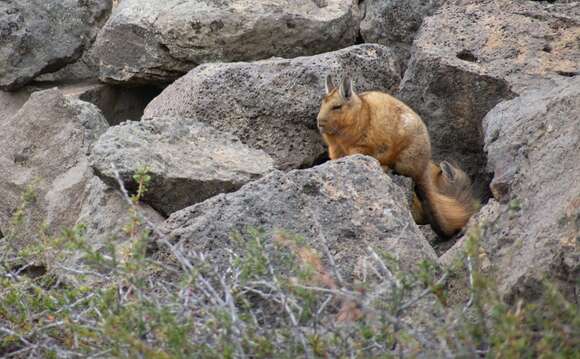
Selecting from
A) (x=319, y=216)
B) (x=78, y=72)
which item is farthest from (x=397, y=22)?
(x=319, y=216)

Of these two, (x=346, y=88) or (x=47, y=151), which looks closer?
(x=346, y=88)

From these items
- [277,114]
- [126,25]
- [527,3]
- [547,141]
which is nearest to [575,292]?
[547,141]

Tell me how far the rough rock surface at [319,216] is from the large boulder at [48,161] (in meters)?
1.81

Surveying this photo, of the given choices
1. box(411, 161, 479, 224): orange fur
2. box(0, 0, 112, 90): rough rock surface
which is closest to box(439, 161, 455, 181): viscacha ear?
box(411, 161, 479, 224): orange fur

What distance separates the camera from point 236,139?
800 cm

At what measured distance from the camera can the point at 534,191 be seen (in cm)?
611

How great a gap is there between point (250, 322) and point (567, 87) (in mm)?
3024

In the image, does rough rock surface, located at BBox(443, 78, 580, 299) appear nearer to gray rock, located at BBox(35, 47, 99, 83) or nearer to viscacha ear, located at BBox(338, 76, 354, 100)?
viscacha ear, located at BBox(338, 76, 354, 100)

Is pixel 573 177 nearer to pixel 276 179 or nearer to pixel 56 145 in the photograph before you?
pixel 276 179

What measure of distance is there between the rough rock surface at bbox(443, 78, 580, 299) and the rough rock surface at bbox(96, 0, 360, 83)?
2.32m

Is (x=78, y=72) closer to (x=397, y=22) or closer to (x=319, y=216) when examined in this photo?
(x=397, y=22)

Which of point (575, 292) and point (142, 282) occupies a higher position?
point (142, 282)

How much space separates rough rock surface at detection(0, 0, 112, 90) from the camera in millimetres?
9875

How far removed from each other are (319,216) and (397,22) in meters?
4.28
